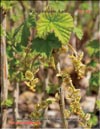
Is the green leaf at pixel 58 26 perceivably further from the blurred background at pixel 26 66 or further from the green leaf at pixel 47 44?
the blurred background at pixel 26 66

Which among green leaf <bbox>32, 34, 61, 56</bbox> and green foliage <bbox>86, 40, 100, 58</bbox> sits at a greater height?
green leaf <bbox>32, 34, 61, 56</bbox>

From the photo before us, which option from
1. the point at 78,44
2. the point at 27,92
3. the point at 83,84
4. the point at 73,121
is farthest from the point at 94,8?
the point at 73,121

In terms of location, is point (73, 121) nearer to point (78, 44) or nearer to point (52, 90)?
point (52, 90)

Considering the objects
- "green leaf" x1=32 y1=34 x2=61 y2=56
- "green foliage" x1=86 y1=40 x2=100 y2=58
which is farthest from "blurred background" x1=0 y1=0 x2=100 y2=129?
"green leaf" x1=32 y1=34 x2=61 y2=56

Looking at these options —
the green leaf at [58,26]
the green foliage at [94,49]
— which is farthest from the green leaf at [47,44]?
the green foliage at [94,49]

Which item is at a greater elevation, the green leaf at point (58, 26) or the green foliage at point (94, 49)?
the green leaf at point (58, 26)

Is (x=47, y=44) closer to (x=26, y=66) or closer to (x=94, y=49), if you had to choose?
(x=26, y=66)

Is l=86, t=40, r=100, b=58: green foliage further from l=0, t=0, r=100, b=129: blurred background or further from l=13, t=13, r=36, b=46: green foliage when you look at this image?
l=13, t=13, r=36, b=46: green foliage
